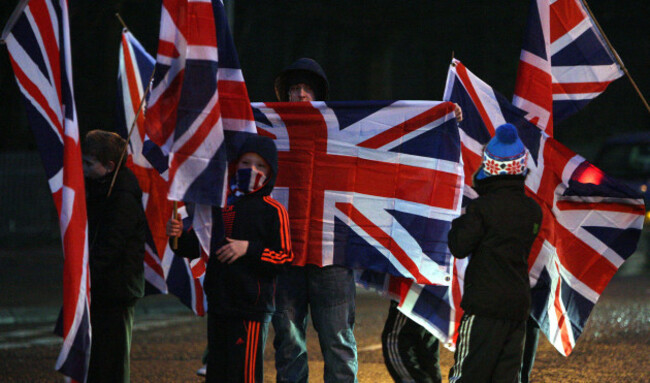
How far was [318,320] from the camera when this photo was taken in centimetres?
518

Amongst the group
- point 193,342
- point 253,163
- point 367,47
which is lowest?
point 193,342

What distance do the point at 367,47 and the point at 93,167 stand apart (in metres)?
20.2

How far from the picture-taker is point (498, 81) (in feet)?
84.5

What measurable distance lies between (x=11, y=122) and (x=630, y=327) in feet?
48.9

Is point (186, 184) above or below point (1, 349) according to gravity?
above

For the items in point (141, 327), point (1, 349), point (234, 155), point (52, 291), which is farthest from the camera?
point (52, 291)

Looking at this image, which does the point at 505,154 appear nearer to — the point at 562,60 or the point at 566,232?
the point at 566,232

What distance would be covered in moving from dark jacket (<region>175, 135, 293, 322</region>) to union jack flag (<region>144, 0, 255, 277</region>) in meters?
0.14

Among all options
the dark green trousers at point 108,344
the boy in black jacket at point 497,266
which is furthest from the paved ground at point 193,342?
the boy in black jacket at point 497,266

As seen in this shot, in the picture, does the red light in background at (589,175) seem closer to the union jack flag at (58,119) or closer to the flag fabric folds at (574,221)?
the flag fabric folds at (574,221)

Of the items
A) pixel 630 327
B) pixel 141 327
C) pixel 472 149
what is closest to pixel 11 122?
pixel 141 327

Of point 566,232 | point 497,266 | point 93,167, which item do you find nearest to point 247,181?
point 93,167

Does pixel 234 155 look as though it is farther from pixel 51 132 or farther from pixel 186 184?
pixel 51 132

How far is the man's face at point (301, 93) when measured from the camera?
19.1 ft
